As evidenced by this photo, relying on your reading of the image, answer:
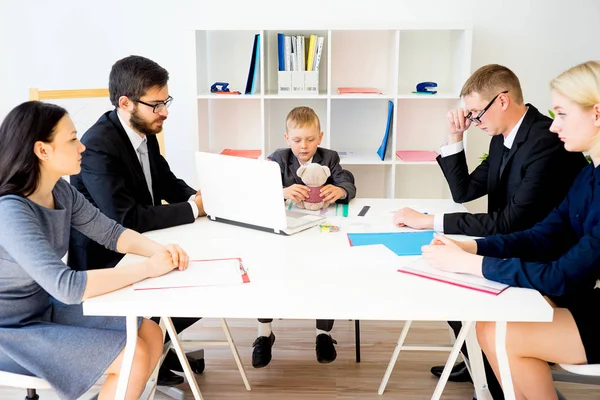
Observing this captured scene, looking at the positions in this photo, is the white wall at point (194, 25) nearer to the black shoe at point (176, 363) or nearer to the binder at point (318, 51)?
the binder at point (318, 51)

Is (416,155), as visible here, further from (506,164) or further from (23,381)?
(23,381)

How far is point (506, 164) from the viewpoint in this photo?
2402mm

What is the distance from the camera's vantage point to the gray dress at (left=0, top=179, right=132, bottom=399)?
1674 mm

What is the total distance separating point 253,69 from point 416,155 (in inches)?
44.1

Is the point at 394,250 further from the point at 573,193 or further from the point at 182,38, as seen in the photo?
the point at 182,38

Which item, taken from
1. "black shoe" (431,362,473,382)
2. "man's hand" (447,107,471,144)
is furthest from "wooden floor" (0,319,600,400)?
"man's hand" (447,107,471,144)

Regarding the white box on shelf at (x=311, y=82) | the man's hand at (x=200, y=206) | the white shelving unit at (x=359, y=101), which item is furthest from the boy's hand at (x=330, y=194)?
the white box on shelf at (x=311, y=82)

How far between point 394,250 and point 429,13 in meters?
2.34

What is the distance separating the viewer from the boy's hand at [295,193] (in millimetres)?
2512

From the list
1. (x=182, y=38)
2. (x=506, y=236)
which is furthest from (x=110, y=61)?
(x=506, y=236)

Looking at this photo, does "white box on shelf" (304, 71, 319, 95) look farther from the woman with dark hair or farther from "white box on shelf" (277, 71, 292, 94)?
the woman with dark hair

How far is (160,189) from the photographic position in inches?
108

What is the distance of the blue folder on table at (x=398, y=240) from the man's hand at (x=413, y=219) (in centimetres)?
5

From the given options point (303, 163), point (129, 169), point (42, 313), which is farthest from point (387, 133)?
point (42, 313)
